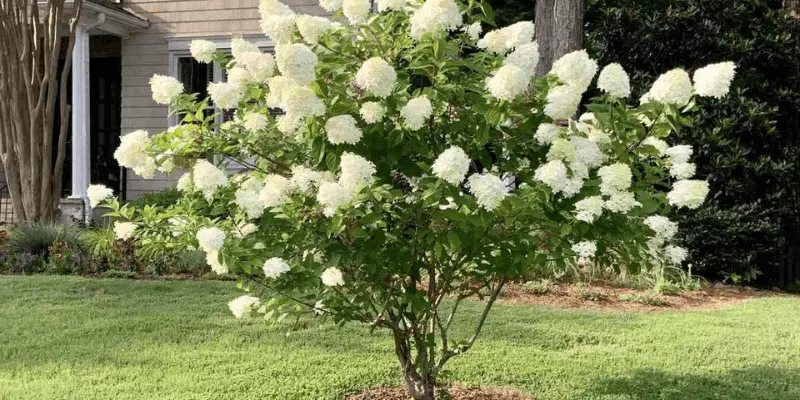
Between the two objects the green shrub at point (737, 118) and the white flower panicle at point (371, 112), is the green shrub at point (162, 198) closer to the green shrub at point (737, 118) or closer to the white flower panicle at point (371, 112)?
the green shrub at point (737, 118)

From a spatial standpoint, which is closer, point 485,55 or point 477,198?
point 477,198

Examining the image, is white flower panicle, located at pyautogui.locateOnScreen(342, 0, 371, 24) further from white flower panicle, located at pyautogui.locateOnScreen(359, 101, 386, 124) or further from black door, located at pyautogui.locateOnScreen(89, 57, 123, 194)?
black door, located at pyautogui.locateOnScreen(89, 57, 123, 194)

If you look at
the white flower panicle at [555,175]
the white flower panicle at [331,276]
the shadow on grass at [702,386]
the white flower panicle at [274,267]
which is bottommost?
the shadow on grass at [702,386]

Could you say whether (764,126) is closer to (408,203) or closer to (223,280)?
(223,280)

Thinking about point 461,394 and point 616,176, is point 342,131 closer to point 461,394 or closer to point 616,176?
point 616,176

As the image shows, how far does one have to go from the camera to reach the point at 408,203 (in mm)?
2877

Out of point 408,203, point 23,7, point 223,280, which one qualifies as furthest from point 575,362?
point 23,7

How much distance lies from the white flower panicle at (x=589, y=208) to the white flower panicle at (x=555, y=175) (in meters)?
0.12

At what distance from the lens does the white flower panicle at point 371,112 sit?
2.64m

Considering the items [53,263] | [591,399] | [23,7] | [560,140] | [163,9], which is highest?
[163,9]

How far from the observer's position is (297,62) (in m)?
2.57

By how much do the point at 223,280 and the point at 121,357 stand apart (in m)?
3.25

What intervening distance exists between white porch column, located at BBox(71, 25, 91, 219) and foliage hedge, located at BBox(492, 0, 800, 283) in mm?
7667

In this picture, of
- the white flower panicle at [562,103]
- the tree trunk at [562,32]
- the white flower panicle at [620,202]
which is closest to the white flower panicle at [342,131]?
the white flower panicle at [562,103]
